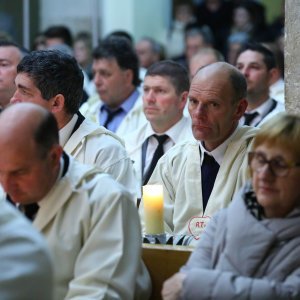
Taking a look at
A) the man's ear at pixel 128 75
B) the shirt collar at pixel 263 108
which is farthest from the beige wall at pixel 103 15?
the shirt collar at pixel 263 108

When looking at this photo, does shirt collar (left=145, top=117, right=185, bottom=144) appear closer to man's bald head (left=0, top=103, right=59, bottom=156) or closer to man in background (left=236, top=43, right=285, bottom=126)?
man in background (left=236, top=43, right=285, bottom=126)

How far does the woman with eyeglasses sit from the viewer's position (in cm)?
365

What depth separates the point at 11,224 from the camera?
3.05 m

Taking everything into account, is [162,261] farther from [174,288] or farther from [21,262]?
[21,262]

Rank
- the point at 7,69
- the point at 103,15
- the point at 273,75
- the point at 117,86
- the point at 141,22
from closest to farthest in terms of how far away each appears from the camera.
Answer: the point at 7,69 → the point at 273,75 → the point at 117,86 → the point at 103,15 → the point at 141,22

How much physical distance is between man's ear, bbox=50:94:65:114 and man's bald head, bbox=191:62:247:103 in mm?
721

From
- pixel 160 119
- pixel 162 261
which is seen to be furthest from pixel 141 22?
pixel 162 261

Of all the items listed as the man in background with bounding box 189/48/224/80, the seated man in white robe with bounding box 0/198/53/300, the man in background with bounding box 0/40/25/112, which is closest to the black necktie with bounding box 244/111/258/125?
the man in background with bounding box 189/48/224/80

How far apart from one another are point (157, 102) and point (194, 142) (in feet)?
6.56

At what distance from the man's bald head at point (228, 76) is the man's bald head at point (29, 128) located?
1.57 metres

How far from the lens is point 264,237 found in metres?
3.69

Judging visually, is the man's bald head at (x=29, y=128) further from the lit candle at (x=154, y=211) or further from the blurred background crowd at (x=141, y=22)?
the blurred background crowd at (x=141, y=22)

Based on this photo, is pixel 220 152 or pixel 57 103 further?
pixel 57 103

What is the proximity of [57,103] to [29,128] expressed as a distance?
161 centimetres
